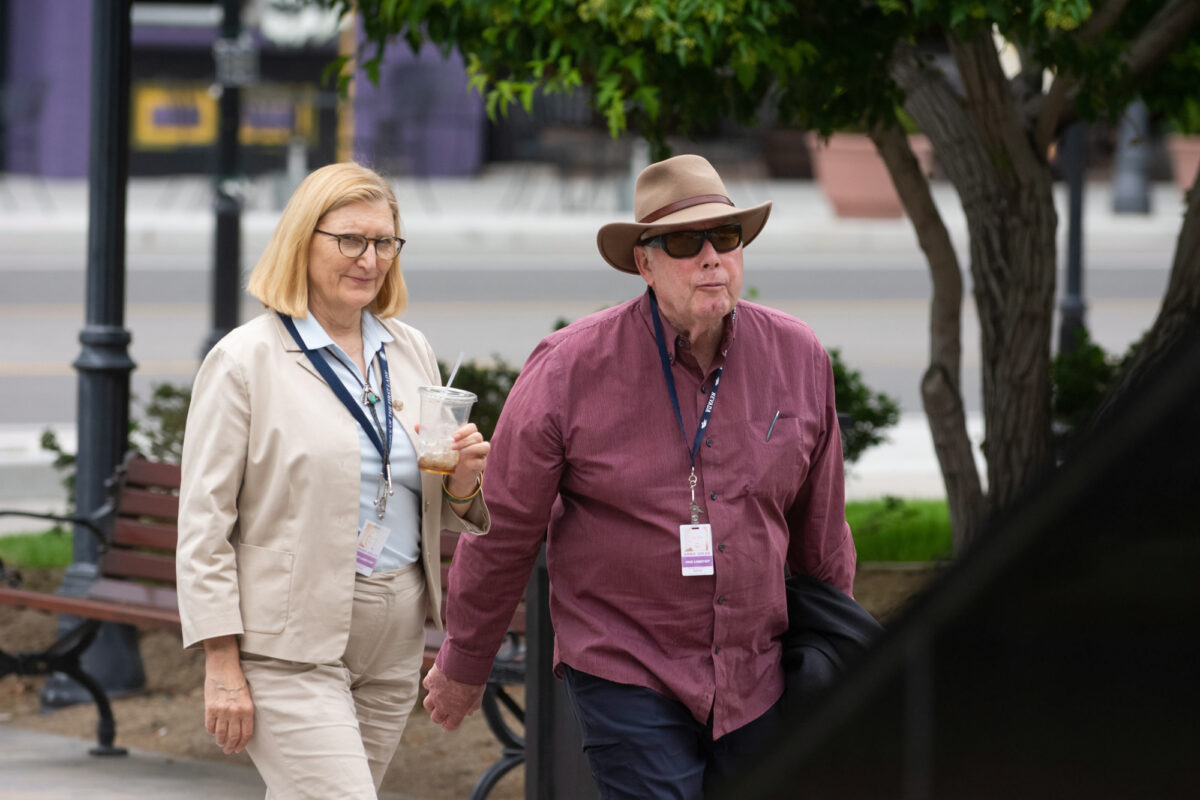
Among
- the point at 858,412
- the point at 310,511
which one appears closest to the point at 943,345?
the point at 858,412

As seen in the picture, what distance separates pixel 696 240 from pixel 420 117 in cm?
2404

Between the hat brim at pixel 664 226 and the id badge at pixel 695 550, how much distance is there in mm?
559

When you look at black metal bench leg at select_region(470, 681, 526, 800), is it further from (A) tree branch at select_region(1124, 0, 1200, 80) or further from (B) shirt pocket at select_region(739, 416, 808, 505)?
(A) tree branch at select_region(1124, 0, 1200, 80)

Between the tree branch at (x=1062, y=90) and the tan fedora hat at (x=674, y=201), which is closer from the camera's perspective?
the tan fedora hat at (x=674, y=201)

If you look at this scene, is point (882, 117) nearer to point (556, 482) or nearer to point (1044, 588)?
point (556, 482)

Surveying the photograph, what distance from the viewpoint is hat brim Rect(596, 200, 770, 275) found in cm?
328

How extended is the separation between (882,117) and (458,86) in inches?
884

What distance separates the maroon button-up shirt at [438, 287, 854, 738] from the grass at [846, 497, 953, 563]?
4740mm

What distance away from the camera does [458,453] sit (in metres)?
3.43

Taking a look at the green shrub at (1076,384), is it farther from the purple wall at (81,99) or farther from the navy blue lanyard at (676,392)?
the purple wall at (81,99)

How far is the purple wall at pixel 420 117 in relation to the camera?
87.4 ft

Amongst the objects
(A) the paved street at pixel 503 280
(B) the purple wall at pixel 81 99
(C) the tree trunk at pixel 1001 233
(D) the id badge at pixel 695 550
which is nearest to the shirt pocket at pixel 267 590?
(D) the id badge at pixel 695 550

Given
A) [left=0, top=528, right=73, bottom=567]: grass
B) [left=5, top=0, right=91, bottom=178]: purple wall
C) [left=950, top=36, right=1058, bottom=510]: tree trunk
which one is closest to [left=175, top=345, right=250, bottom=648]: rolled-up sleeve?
[left=950, top=36, right=1058, bottom=510]: tree trunk

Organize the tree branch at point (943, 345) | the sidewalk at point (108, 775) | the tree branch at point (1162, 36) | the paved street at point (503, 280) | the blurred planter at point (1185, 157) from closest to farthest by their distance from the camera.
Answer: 1. the sidewalk at point (108, 775)
2. the tree branch at point (1162, 36)
3. the tree branch at point (943, 345)
4. the paved street at point (503, 280)
5. the blurred planter at point (1185, 157)
